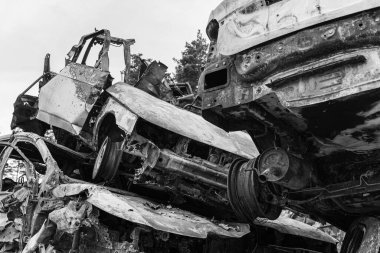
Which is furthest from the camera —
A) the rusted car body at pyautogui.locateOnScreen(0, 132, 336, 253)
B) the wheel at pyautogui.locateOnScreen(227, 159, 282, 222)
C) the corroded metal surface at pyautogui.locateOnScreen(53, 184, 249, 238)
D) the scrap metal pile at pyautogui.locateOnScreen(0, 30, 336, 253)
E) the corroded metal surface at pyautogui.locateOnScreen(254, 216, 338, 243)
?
the corroded metal surface at pyautogui.locateOnScreen(254, 216, 338, 243)

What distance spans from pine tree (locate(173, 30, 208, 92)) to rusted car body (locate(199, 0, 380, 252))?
52.0 feet

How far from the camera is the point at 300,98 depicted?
2.99m

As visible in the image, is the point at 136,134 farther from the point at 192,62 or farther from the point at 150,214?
the point at 192,62

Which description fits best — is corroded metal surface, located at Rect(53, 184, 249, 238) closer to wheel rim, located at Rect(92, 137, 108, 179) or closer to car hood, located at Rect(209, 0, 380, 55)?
wheel rim, located at Rect(92, 137, 108, 179)

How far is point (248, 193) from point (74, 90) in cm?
329

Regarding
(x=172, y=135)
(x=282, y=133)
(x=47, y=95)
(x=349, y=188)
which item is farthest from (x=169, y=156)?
(x=47, y=95)

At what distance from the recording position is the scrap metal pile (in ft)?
15.6

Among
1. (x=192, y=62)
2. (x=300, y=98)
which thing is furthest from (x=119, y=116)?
(x=192, y=62)

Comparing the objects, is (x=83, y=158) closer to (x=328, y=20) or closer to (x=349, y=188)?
(x=349, y=188)

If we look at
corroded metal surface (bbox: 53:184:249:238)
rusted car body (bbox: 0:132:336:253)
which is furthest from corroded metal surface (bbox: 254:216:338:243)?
corroded metal surface (bbox: 53:184:249:238)

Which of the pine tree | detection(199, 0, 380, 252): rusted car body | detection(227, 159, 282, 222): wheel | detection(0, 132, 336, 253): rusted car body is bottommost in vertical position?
detection(0, 132, 336, 253): rusted car body

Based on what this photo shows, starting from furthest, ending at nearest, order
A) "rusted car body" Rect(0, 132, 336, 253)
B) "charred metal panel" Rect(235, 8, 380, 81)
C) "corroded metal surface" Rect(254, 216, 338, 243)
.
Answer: "corroded metal surface" Rect(254, 216, 338, 243) → "rusted car body" Rect(0, 132, 336, 253) → "charred metal panel" Rect(235, 8, 380, 81)

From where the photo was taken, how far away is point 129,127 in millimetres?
5055

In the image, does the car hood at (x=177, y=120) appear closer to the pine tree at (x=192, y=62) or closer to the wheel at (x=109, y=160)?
the wheel at (x=109, y=160)
